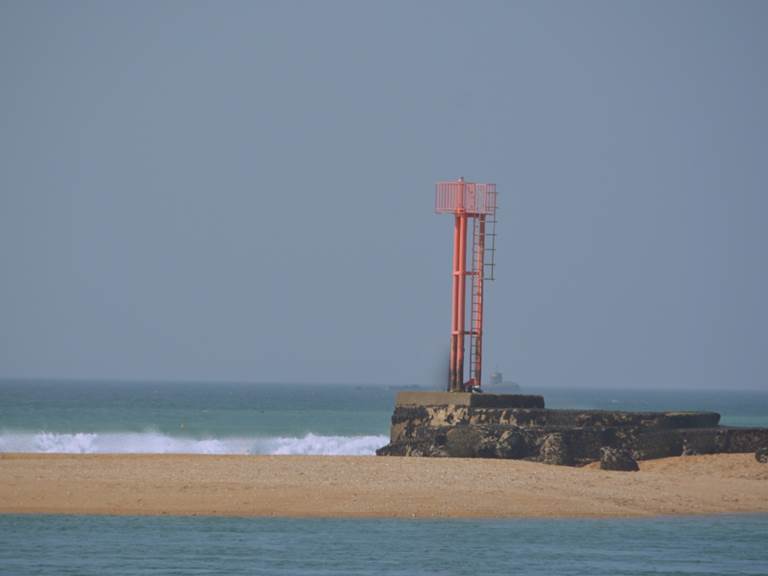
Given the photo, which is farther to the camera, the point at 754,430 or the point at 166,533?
the point at 754,430

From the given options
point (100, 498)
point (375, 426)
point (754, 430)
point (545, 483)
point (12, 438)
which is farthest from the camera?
point (375, 426)

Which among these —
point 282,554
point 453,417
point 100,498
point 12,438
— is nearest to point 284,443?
point 12,438

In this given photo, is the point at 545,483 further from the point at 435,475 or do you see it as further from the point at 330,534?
the point at 330,534

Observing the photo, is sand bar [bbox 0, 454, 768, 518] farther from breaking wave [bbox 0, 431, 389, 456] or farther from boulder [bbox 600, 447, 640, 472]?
breaking wave [bbox 0, 431, 389, 456]

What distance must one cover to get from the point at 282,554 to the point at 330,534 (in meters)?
2.02

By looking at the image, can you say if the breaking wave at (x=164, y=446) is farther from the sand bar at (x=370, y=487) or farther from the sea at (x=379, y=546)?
the sea at (x=379, y=546)

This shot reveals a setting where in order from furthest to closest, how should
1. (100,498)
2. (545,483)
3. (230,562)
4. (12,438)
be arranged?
(12,438), (545,483), (100,498), (230,562)

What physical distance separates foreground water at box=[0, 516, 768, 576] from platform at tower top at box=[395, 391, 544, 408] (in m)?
9.70

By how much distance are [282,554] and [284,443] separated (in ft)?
109

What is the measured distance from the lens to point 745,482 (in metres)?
30.8

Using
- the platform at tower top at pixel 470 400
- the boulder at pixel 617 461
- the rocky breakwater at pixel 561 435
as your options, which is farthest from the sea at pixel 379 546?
the platform at tower top at pixel 470 400

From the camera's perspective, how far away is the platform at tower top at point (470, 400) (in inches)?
1409

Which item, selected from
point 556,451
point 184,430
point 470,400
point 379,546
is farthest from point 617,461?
point 184,430

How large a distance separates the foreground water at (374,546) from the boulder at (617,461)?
5521 millimetres
